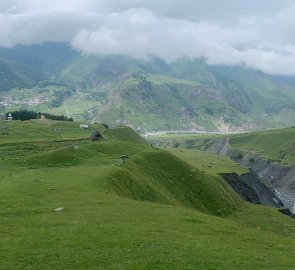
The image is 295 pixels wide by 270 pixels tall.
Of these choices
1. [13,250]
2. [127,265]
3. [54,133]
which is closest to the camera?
[127,265]

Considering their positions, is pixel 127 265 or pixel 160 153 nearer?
pixel 127 265

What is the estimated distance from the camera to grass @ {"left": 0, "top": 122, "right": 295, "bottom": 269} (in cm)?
3988

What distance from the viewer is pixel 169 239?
46.5m

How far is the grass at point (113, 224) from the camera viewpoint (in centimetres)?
3988

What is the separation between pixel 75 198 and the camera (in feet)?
219

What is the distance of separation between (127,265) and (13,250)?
1038 centimetres

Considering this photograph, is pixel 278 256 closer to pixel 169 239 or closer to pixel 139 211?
pixel 169 239

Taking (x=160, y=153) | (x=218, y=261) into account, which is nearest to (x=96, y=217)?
(x=218, y=261)

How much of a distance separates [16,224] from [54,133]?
149164 mm

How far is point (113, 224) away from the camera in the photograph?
5116cm

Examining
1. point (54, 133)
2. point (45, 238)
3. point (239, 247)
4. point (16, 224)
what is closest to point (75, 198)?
point (16, 224)

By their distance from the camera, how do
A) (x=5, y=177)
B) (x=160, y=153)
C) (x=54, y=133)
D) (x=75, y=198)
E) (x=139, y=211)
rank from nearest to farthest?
(x=139, y=211), (x=75, y=198), (x=5, y=177), (x=160, y=153), (x=54, y=133)

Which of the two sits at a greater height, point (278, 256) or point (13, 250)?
point (13, 250)

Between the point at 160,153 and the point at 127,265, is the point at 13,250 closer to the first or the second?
the point at 127,265
